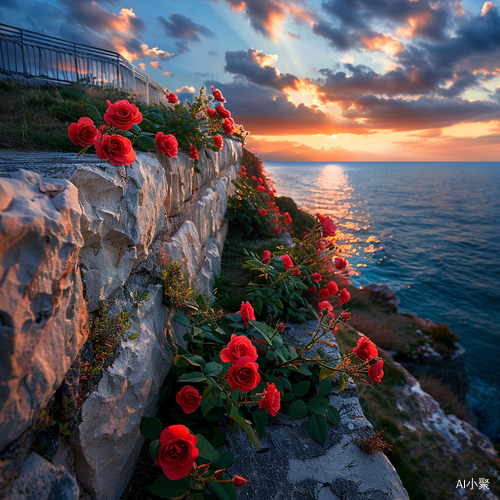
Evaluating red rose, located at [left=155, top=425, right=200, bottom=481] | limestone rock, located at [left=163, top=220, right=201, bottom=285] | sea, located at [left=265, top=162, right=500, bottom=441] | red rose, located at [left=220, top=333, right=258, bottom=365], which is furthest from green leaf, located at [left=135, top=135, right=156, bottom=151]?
sea, located at [left=265, top=162, right=500, bottom=441]

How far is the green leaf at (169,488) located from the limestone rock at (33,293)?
2.49 feet

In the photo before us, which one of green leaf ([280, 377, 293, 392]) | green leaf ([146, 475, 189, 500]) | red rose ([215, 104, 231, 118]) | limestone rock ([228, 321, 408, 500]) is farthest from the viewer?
red rose ([215, 104, 231, 118])

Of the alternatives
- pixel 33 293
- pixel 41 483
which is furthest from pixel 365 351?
pixel 33 293

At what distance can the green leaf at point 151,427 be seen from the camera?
1.36 metres

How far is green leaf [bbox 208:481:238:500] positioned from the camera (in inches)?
50.1

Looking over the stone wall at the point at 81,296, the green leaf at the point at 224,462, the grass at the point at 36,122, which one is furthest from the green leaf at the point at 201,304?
the grass at the point at 36,122

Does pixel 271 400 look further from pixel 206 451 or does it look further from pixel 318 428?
pixel 318 428

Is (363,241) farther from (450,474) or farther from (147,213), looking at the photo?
(147,213)

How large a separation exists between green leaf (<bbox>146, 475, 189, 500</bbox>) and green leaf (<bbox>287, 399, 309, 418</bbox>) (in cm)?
96

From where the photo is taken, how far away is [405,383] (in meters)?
4.93

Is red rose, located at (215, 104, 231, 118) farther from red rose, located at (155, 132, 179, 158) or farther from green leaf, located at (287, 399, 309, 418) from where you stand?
green leaf, located at (287, 399, 309, 418)

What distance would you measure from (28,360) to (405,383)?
5.88m

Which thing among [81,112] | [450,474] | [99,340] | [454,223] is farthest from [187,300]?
[454,223]

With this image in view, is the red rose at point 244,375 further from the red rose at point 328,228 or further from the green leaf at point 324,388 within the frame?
the red rose at point 328,228
